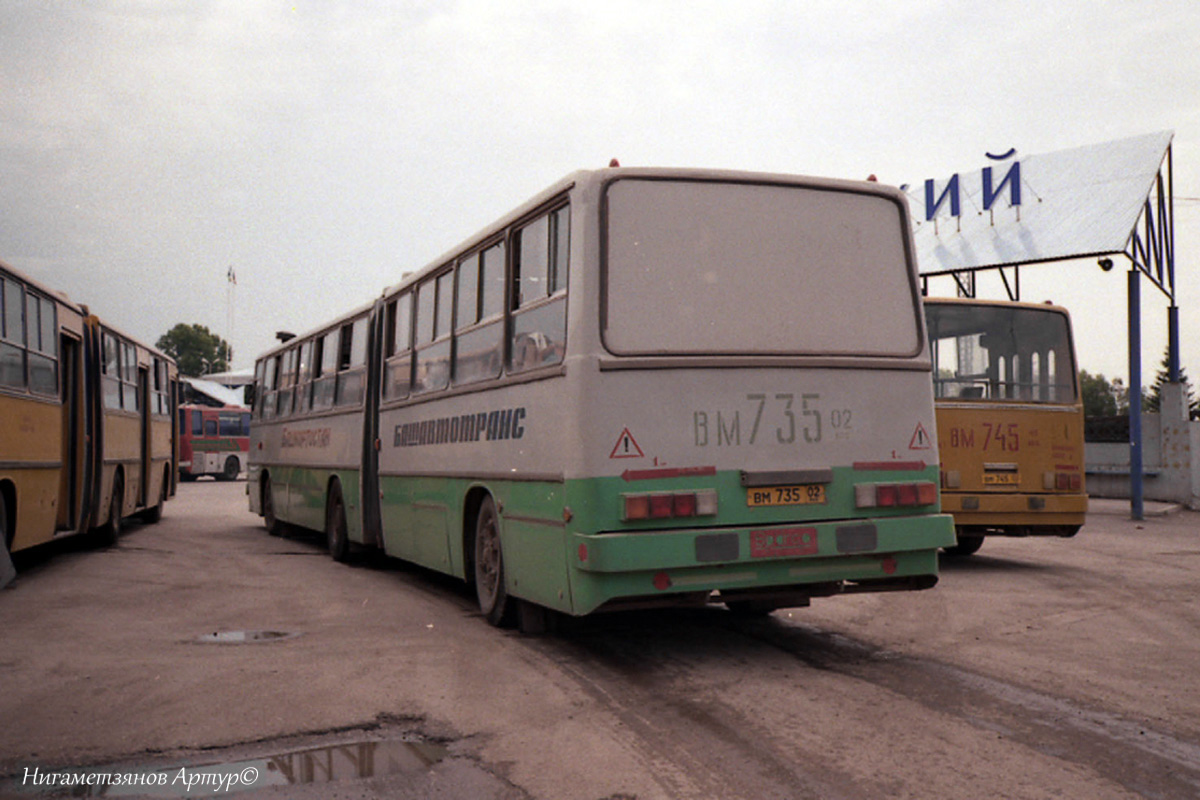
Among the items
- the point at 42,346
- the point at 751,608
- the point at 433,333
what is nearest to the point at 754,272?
the point at 751,608

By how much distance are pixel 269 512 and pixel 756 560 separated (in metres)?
13.3

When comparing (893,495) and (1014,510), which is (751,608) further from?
(1014,510)

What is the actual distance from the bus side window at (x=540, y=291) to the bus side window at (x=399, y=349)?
310 centimetres

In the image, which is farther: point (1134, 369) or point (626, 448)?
point (1134, 369)

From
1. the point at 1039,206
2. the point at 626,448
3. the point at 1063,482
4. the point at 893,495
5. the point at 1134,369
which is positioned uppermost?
the point at 1039,206

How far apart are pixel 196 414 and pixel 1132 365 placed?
34.0 metres

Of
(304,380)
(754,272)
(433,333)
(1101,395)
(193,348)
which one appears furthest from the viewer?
(1101,395)

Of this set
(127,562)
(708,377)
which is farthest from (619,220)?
(127,562)

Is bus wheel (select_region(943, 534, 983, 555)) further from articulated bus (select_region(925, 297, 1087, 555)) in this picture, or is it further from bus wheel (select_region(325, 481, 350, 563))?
bus wheel (select_region(325, 481, 350, 563))

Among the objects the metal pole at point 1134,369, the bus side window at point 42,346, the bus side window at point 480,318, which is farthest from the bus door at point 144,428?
the metal pole at point 1134,369

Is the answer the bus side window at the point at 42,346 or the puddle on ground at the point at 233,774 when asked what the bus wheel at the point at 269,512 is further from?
the puddle on ground at the point at 233,774

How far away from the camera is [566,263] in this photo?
23.8 ft

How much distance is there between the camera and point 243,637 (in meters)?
8.05

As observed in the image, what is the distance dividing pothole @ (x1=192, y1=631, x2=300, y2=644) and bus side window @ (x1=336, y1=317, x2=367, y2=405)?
4.89 meters
